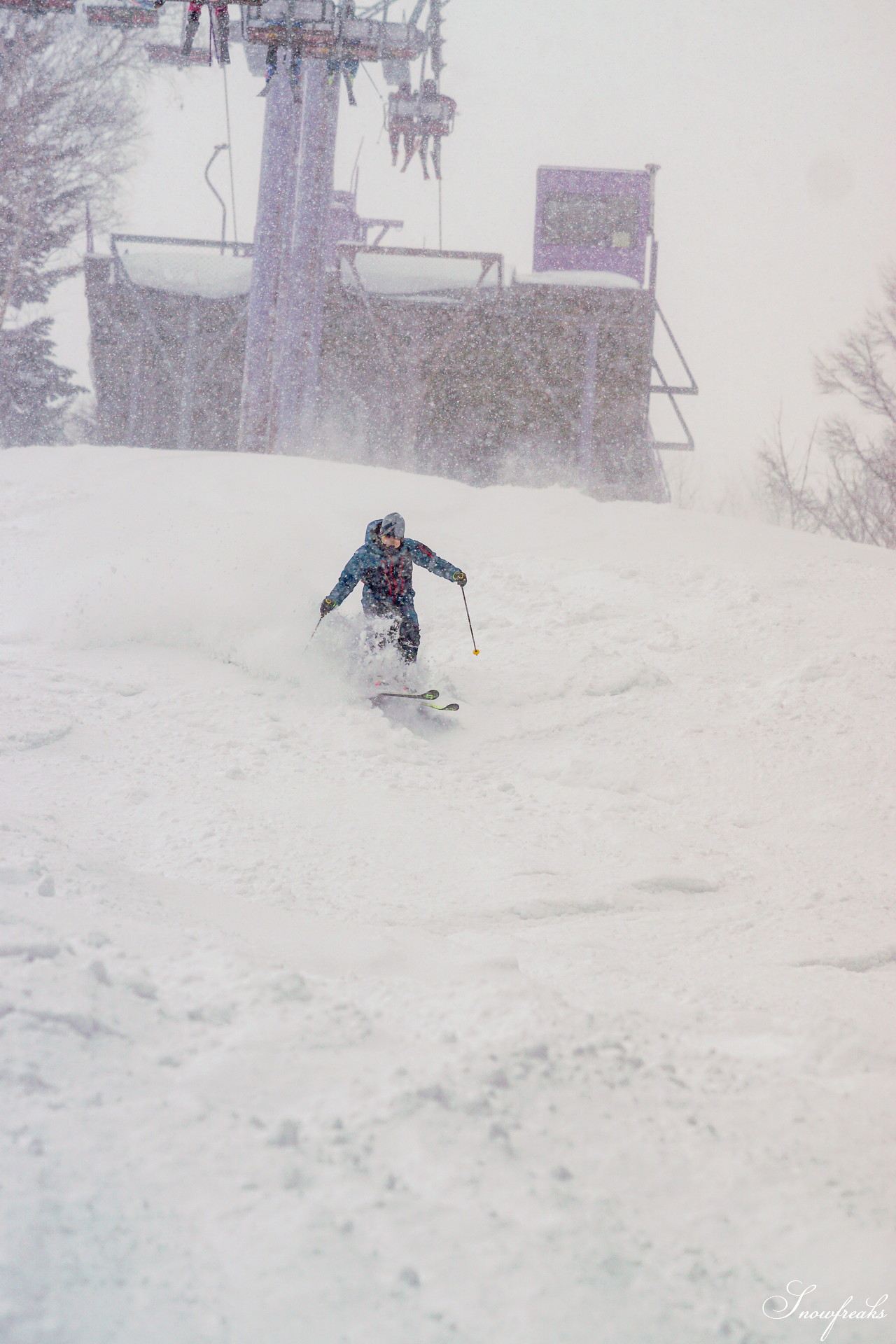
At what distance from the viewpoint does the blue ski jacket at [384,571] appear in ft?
23.0

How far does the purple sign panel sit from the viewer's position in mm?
18047

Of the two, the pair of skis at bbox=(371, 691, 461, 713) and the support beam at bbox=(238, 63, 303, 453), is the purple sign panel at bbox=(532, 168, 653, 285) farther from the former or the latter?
the pair of skis at bbox=(371, 691, 461, 713)

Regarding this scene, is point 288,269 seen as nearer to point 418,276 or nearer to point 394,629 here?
point 418,276

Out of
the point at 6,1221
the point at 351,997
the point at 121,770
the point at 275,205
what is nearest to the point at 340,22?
the point at 275,205

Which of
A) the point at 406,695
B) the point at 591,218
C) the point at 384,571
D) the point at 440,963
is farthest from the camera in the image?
the point at 591,218

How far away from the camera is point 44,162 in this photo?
21.8 meters

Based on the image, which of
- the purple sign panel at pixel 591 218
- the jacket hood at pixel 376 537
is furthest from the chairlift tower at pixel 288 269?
the jacket hood at pixel 376 537

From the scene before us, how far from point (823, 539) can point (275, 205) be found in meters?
9.65

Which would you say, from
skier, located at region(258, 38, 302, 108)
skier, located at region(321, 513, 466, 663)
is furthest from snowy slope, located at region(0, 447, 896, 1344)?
skier, located at region(258, 38, 302, 108)

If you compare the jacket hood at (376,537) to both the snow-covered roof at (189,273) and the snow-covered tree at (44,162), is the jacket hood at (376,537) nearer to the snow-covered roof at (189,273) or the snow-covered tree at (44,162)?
the snow-covered roof at (189,273)

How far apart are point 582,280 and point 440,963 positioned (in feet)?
51.7

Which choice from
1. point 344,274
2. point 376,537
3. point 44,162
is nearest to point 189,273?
point 344,274

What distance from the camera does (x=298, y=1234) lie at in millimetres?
1579

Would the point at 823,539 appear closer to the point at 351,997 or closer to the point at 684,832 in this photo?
the point at 684,832
